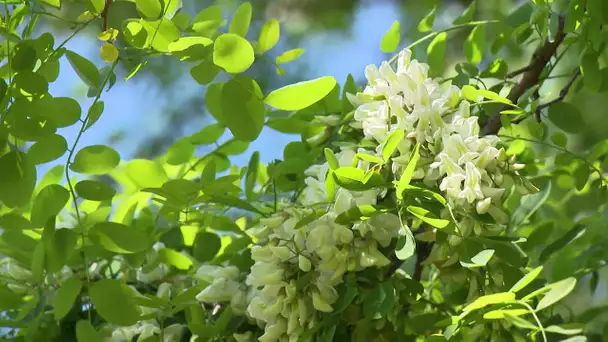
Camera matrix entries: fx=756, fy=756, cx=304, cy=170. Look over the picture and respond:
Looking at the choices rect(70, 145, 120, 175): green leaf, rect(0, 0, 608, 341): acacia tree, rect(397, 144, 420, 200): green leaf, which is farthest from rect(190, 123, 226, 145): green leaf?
rect(397, 144, 420, 200): green leaf

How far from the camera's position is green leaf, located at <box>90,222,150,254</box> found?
0.42 meters

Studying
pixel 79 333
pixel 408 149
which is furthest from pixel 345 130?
pixel 79 333

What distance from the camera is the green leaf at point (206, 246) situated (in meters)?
0.54

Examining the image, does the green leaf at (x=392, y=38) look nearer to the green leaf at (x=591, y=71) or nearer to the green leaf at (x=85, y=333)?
the green leaf at (x=591, y=71)

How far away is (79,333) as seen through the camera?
42 centimetres

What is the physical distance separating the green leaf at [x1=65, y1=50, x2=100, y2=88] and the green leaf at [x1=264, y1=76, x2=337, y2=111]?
0.34 feet

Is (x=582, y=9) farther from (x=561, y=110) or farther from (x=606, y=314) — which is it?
(x=606, y=314)

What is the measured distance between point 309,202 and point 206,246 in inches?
5.0

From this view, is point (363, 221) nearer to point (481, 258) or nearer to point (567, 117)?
point (481, 258)

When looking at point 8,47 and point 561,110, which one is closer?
point 8,47

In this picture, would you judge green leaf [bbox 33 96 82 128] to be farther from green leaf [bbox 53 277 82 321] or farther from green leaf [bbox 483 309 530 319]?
green leaf [bbox 483 309 530 319]

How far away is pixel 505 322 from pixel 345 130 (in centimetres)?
16

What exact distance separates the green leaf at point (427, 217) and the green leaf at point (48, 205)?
0.67ft

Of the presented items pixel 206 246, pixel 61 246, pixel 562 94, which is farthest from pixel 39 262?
pixel 562 94
